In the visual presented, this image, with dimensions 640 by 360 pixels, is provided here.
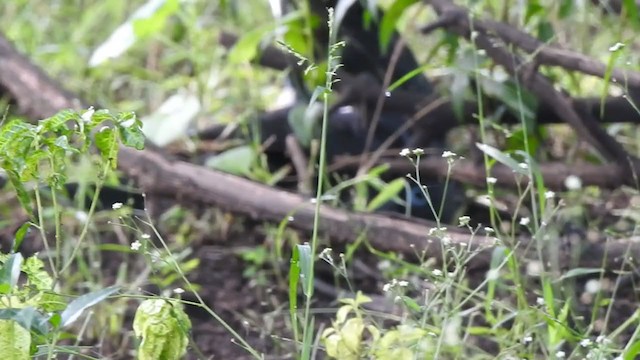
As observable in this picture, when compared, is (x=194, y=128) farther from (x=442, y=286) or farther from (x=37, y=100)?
(x=442, y=286)

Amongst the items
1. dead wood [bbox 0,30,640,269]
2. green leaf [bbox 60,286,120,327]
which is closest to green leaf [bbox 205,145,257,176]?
dead wood [bbox 0,30,640,269]

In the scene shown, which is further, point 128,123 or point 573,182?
point 573,182

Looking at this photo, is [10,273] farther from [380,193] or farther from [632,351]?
[380,193]

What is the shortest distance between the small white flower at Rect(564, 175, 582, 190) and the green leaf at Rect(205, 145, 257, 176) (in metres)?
0.59

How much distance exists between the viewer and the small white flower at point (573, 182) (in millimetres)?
1740

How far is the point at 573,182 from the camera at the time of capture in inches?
69.0

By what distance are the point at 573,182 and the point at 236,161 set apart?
64 cm

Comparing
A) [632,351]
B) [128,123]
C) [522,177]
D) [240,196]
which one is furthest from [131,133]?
[522,177]

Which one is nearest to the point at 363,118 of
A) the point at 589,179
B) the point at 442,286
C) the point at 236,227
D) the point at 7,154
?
the point at 236,227

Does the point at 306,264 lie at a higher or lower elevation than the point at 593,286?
higher

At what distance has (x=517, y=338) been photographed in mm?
1308

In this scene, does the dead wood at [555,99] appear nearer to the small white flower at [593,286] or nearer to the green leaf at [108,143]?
the small white flower at [593,286]

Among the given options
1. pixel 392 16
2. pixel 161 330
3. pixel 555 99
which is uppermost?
pixel 392 16

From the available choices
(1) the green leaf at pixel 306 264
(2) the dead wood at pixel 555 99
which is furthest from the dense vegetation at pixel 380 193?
(1) the green leaf at pixel 306 264
